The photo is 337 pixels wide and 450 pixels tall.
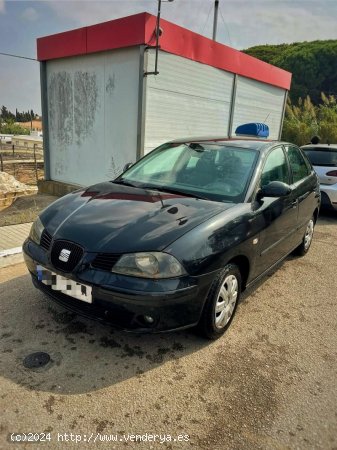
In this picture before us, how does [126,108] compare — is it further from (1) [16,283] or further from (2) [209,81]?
(1) [16,283]

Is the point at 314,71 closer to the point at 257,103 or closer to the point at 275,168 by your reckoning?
the point at 257,103

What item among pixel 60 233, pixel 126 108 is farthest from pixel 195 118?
pixel 60 233

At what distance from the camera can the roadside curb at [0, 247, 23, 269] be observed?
4.09 metres

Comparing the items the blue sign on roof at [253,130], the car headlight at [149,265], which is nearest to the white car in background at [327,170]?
the blue sign on roof at [253,130]

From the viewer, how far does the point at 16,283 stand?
145 inches

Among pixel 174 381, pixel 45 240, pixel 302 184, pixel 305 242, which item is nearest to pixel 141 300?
pixel 174 381

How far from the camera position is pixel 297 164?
4.45 meters

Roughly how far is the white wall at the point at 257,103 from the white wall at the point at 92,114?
374cm

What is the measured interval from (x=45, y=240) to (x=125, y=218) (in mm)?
648

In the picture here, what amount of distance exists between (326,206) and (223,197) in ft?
16.2

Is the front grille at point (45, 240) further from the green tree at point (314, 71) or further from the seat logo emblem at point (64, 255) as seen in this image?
the green tree at point (314, 71)

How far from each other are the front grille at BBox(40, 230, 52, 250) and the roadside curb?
155cm

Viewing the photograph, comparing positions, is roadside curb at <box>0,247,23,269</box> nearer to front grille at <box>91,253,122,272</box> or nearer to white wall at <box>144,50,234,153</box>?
front grille at <box>91,253,122,272</box>

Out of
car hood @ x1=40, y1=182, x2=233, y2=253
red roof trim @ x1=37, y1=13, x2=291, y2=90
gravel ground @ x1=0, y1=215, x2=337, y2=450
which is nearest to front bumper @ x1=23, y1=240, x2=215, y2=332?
car hood @ x1=40, y1=182, x2=233, y2=253
